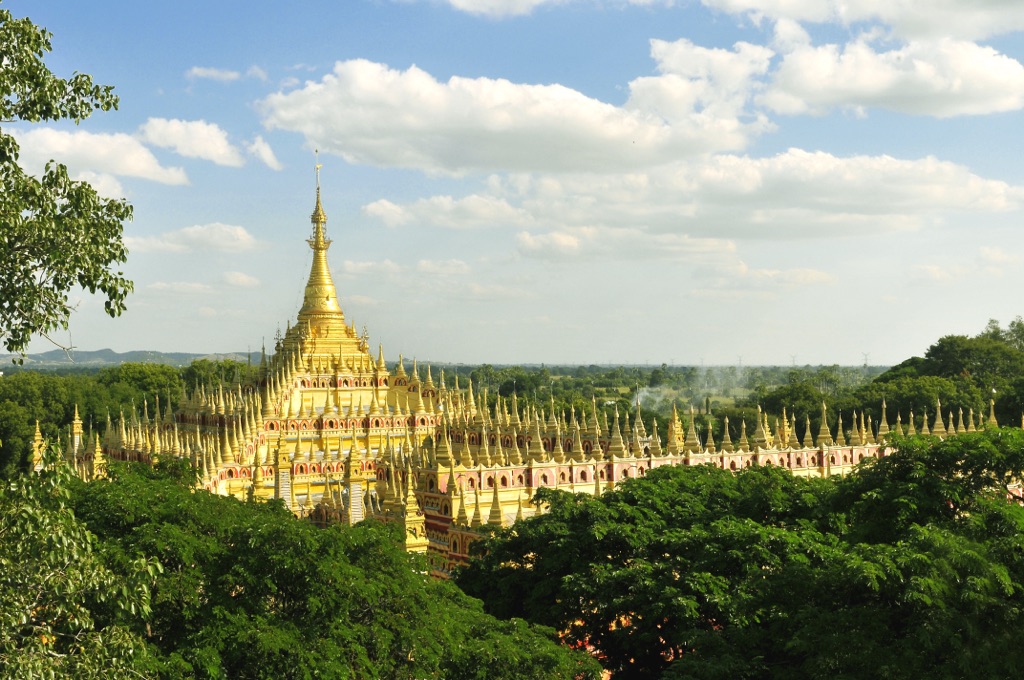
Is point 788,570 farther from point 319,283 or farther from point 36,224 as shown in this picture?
point 319,283

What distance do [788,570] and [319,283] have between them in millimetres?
47702

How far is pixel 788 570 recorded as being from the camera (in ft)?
68.8

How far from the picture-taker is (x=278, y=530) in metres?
19.8

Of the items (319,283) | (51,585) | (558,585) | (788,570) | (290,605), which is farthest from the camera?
(319,283)

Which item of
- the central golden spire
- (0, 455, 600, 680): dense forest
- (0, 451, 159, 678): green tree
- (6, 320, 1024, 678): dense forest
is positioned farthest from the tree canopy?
the central golden spire

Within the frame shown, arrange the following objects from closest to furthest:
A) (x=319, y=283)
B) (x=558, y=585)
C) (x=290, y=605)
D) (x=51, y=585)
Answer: (x=51, y=585)
(x=290, y=605)
(x=558, y=585)
(x=319, y=283)

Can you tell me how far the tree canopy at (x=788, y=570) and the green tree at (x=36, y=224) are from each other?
1144 centimetres

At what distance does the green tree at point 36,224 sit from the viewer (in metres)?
13.4

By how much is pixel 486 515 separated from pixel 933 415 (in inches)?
2065

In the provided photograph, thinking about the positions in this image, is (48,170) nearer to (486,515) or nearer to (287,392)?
(486,515)

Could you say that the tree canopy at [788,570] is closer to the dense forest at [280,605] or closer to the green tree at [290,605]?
the dense forest at [280,605]

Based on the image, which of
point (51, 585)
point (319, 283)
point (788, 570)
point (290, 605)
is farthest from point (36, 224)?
point (319, 283)

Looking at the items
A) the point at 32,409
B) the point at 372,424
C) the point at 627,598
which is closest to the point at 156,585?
the point at 627,598

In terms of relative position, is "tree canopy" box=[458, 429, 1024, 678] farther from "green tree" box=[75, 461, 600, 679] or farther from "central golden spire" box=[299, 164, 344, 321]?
"central golden spire" box=[299, 164, 344, 321]
